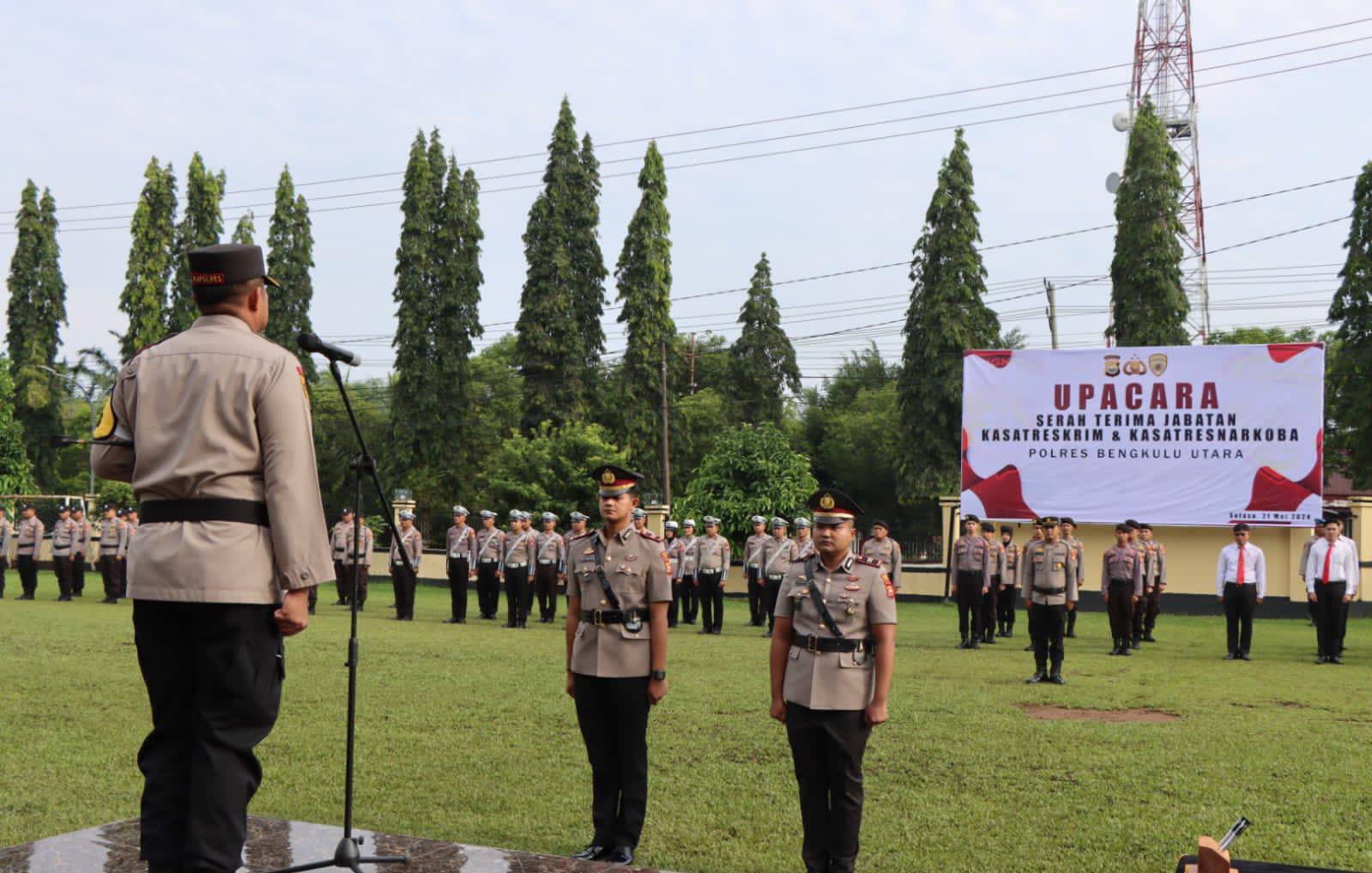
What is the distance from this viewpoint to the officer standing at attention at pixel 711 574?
20469 millimetres

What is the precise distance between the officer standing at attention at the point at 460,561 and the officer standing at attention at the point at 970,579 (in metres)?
8.20

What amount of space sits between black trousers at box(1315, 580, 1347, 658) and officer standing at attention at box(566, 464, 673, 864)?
13139mm

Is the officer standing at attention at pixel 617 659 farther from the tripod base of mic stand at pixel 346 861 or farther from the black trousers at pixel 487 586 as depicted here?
the black trousers at pixel 487 586

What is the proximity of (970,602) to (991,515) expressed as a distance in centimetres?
601

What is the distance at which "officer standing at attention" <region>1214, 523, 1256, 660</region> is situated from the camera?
1652cm

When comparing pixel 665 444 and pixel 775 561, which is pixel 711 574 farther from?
pixel 665 444

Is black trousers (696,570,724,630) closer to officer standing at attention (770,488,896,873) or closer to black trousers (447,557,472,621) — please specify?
black trousers (447,557,472,621)

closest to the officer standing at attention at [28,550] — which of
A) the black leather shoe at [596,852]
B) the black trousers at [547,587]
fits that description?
the black trousers at [547,587]

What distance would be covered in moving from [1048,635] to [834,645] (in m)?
8.84

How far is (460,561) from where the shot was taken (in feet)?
73.9

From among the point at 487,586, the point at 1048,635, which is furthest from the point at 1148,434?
the point at 487,586

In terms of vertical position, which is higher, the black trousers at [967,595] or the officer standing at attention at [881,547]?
the officer standing at attention at [881,547]

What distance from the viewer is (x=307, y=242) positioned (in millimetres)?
46031

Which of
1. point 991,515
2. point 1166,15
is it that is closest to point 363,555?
point 991,515
